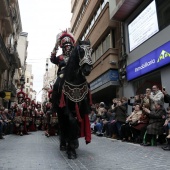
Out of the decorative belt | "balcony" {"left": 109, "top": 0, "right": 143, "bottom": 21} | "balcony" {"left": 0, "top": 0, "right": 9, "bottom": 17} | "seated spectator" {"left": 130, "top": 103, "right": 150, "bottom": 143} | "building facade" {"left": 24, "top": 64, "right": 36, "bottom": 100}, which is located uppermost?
"building facade" {"left": 24, "top": 64, "right": 36, "bottom": 100}

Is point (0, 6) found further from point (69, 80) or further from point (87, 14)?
point (69, 80)

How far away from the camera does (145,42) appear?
12.1 m

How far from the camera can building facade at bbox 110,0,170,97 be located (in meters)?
10.5

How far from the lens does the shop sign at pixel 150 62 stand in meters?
10.0

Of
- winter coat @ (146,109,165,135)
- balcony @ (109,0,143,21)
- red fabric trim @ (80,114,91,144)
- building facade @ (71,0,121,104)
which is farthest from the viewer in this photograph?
building facade @ (71,0,121,104)

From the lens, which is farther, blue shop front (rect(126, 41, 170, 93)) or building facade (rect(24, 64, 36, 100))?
building facade (rect(24, 64, 36, 100))

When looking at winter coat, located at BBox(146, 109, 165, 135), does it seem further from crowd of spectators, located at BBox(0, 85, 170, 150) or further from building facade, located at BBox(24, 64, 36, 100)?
building facade, located at BBox(24, 64, 36, 100)

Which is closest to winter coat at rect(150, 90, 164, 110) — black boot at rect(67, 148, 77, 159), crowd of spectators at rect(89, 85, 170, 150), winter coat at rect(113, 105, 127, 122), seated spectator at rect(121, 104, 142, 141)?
crowd of spectators at rect(89, 85, 170, 150)

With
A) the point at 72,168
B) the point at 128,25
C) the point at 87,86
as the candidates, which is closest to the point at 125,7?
the point at 128,25

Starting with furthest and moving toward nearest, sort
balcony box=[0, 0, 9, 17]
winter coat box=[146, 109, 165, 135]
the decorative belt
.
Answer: balcony box=[0, 0, 9, 17], winter coat box=[146, 109, 165, 135], the decorative belt

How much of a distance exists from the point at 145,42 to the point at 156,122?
6494 millimetres

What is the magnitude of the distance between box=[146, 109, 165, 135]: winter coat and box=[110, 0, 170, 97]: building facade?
11.6 feet

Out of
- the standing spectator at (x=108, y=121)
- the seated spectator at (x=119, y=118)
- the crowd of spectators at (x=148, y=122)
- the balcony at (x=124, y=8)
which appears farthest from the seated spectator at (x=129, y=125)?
the balcony at (x=124, y=8)

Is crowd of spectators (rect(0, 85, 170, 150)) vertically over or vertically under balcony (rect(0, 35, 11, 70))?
under
